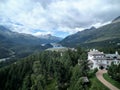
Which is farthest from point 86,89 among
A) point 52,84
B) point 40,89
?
point 52,84

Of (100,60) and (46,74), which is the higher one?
(100,60)

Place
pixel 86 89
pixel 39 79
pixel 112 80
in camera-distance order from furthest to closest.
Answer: pixel 39 79 < pixel 112 80 < pixel 86 89

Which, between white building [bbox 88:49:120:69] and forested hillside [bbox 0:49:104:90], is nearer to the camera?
forested hillside [bbox 0:49:104:90]

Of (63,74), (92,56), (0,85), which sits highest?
(92,56)

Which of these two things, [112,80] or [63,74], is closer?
[112,80]

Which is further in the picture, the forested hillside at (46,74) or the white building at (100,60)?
the white building at (100,60)

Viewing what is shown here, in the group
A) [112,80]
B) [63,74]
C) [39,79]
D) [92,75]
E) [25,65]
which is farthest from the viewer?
[25,65]

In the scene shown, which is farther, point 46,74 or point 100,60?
point 100,60

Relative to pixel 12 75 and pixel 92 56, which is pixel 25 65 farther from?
pixel 92 56
